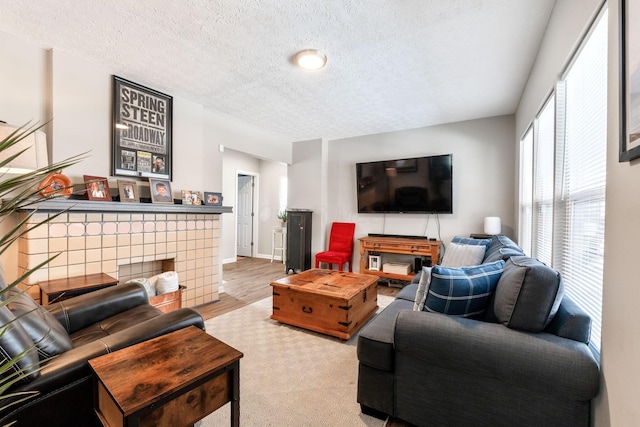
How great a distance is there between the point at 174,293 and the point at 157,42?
88.0 inches

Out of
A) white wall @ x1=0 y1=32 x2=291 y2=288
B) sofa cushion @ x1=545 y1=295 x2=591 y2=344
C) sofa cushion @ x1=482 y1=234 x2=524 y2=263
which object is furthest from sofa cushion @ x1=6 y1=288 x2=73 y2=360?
sofa cushion @ x1=482 y1=234 x2=524 y2=263

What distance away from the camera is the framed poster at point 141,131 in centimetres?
290

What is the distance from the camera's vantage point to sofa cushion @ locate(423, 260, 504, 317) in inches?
62.3

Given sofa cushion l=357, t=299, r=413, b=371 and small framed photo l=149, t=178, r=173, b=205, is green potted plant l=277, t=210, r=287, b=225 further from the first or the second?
sofa cushion l=357, t=299, r=413, b=371

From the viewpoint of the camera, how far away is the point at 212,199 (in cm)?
373

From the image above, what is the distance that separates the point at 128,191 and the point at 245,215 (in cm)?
417

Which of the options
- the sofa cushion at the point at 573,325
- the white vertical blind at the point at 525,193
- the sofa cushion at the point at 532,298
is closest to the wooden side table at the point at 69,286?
the sofa cushion at the point at 532,298

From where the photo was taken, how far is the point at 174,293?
2922 millimetres

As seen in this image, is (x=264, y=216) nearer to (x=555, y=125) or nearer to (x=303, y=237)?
(x=303, y=237)

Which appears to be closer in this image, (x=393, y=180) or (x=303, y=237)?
(x=393, y=180)

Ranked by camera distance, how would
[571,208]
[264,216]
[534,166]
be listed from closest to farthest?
[571,208]
[534,166]
[264,216]

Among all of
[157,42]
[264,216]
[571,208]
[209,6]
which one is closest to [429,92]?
[571,208]

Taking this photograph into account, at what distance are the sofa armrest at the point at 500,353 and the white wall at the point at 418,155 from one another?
3.10 m

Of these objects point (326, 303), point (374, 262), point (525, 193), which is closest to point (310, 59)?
point (326, 303)
